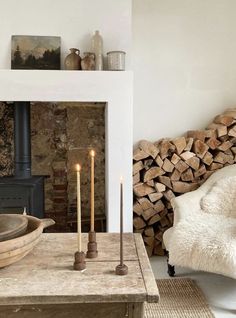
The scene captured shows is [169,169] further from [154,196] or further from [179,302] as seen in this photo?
[179,302]

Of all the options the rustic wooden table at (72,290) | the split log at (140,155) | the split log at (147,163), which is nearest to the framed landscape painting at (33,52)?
the split log at (140,155)

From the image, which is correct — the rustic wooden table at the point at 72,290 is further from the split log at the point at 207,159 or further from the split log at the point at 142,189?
the split log at the point at 207,159

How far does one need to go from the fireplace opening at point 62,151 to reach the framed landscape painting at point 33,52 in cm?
45

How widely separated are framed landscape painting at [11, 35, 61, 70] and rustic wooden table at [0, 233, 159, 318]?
177cm

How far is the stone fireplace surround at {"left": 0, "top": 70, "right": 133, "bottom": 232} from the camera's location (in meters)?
2.63

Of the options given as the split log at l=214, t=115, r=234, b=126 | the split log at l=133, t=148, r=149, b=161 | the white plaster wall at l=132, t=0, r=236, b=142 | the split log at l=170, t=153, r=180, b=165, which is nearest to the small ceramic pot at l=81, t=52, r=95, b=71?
the white plaster wall at l=132, t=0, r=236, b=142

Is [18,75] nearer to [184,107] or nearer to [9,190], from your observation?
[9,190]

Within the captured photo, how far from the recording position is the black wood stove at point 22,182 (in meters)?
2.65

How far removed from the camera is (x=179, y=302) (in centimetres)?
222

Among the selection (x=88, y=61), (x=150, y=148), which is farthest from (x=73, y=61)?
(x=150, y=148)

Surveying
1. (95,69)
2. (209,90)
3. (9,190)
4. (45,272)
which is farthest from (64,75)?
(45,272)

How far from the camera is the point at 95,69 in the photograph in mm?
2695

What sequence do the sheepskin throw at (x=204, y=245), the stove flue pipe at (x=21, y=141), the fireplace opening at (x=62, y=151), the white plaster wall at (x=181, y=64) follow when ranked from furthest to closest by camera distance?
1. the white plaster wall at (x=181, y=64)
2. the fireplace opening at (x=62, y=151)
3. the stove flue pipe at (x=21, y=141)
4. the sheepskin throw at (x=204, y=245)

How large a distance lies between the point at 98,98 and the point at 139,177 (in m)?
0.77
